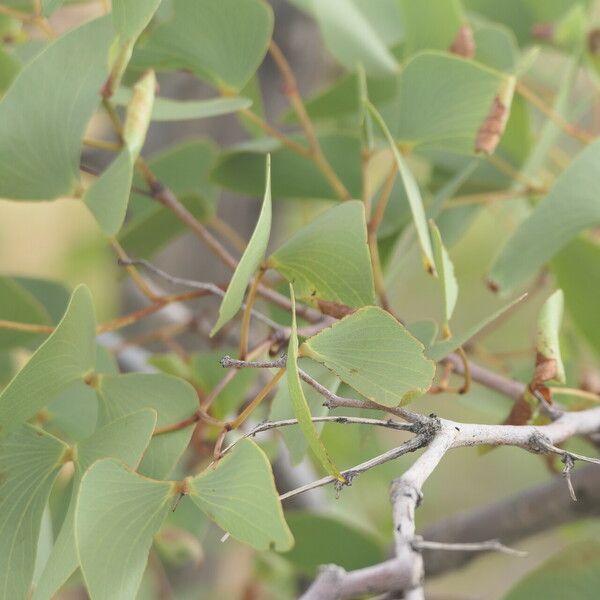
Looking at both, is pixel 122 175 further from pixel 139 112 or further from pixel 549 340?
pixel 549 340

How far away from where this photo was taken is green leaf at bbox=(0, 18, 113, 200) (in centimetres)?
33

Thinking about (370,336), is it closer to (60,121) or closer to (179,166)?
(60,121)

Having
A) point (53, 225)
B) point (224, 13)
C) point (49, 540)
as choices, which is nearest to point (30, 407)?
point (49, 540)

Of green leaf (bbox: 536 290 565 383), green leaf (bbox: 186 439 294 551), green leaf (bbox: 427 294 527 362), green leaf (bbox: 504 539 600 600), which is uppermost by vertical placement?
green leaf (bbox: 186 439 294 551)

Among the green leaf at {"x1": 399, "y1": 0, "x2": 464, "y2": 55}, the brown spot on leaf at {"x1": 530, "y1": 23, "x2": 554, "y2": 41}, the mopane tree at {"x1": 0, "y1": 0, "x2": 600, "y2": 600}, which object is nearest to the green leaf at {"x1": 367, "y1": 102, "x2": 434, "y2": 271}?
the mopane tree at {"x1": 0, "y1": 0, "x2": 600, "y2": 600}

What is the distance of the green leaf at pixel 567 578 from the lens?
41 centimetres

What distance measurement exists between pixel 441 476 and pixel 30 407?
126 centimetres

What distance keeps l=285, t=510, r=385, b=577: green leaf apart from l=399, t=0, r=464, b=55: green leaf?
10.3 inches

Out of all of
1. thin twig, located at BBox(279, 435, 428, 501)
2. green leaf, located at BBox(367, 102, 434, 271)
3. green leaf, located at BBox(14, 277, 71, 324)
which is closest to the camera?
thin twig, located at BBox(279, 435, 428, 501)

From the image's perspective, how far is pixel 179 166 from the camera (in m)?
0.53

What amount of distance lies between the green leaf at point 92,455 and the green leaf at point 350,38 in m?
0.23

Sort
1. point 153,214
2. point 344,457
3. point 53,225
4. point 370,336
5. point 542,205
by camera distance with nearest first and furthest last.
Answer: point 370,336 → point 542,205 → point 153,214 → point 344,457 → point 53,225

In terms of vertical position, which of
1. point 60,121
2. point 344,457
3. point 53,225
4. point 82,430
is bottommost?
point 53,225

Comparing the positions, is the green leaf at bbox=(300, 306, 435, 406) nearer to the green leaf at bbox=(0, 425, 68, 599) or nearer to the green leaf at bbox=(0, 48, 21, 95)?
the green leaf at bbox=(0, 425, 68, 599)
